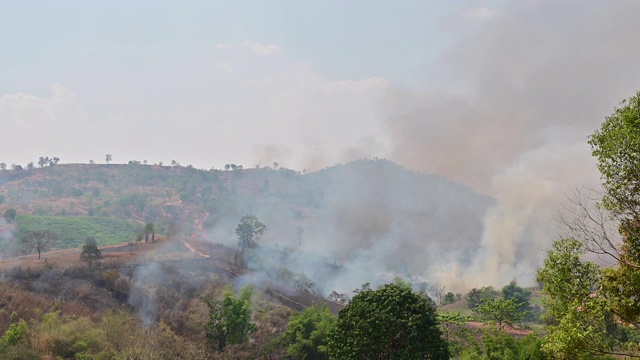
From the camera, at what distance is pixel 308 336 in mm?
35719

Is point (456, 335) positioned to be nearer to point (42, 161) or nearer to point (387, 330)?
point (387, 330)

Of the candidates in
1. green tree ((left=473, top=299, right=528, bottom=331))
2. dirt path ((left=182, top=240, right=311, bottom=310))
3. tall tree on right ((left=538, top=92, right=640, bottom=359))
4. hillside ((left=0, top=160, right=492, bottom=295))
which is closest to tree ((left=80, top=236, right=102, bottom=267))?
dirt path ((left=182, top=240, right=311, bottom=310))

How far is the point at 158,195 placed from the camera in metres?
145

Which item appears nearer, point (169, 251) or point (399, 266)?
point (169, 251)

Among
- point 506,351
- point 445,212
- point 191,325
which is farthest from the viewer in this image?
point 445,212

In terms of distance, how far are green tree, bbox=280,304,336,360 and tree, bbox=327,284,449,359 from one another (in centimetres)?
887

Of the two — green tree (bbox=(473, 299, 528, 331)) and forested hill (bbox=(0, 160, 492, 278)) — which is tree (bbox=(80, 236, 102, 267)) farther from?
forested hill (bbox=(0, 160, 492, 278))

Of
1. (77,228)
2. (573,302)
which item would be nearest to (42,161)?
(77,228)

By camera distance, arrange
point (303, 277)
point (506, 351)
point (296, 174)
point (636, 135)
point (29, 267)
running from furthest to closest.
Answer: point (296, 174)
point (303, 277)
point (29, 267)
point (506, 351)
point (636, 135)

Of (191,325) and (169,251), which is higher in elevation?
(169,251)

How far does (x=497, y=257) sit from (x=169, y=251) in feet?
208

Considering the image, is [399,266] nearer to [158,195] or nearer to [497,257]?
[497,257]

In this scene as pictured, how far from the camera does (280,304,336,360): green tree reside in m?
34.3

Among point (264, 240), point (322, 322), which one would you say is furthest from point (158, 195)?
point (322, 322)
